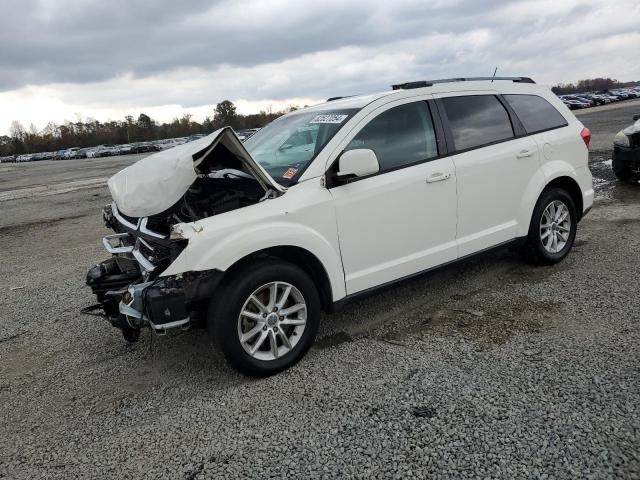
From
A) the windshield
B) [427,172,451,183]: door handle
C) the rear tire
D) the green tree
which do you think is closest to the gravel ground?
the rear tire

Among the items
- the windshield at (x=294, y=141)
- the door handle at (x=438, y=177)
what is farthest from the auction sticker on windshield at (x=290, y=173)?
the door handle at (x=438, y=177)

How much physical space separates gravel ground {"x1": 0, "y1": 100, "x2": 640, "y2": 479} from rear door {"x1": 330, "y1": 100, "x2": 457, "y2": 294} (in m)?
0.55

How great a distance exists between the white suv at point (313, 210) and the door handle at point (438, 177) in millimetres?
16

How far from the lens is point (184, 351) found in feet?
13.5

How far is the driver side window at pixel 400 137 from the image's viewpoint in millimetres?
3941

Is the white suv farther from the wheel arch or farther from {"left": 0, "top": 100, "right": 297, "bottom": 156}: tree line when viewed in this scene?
{"left": 0, "top": 100, "right": 297, "bottom": 156}: tree line

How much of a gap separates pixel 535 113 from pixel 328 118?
7.53 feet

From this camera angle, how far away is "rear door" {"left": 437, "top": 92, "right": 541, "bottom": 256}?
436 cm

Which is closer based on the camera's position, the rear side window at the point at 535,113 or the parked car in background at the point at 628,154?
the rear side window at the point at 535,113

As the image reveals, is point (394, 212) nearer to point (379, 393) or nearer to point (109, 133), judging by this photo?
point (379, 393)

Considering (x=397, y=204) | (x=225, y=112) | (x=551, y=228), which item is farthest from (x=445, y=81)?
(x=225, y=112)

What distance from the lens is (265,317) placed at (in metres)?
3.46

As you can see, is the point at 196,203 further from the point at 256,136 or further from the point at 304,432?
the point at 304,432

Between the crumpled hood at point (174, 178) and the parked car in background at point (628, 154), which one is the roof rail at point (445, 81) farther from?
the parked car in background at point (628, 154)
